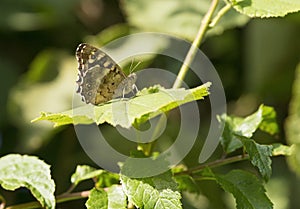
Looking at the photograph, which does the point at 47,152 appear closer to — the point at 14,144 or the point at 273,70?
the point at 14,144

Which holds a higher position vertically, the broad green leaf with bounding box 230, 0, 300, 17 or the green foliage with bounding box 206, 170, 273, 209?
the broad green leaf with bounding box 230, 0, 300, 17

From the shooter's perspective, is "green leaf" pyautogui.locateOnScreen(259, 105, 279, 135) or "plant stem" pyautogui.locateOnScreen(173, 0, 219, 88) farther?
"green leaf" pyautogui.locateOnScreen(259, 105, 279, 135)

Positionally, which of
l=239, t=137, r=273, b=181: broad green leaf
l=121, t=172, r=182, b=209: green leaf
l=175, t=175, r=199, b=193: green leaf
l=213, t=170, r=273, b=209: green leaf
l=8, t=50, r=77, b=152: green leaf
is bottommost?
l=8, t=50, r=77, b=152: green leaf

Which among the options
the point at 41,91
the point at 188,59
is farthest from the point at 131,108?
the point at 41,91

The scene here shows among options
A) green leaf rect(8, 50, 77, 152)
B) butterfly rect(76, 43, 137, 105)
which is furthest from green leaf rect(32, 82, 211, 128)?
green leaf rect(8, 50, 77, 152)

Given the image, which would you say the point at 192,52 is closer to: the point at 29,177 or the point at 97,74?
the point at 97,74

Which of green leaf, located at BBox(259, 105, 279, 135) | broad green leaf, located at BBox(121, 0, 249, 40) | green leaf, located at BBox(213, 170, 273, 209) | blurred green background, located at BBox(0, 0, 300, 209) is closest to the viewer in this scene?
green leaf, located at BBox(213, 170, 273, 209)

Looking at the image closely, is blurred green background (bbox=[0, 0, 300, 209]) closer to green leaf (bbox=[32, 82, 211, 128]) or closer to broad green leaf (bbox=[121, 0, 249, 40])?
broad green leaf (bbox=[121, 0, 249, 40])

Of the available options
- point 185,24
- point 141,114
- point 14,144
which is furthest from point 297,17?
point 141,114
